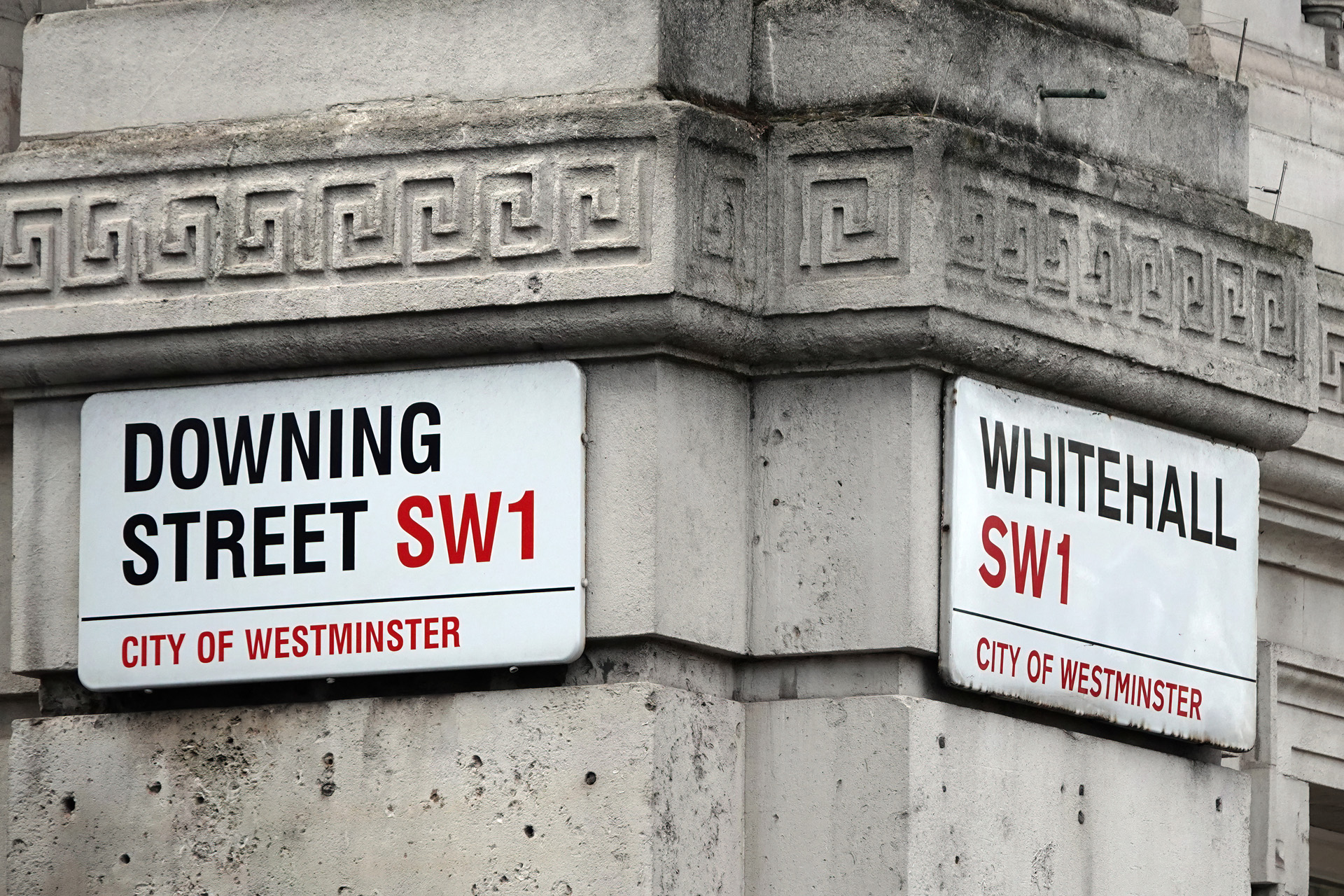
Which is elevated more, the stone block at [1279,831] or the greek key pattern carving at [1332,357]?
the greek key pattern carving at [1332,357]

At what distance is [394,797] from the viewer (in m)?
8.16

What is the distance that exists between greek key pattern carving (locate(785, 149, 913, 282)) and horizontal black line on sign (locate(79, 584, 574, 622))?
110cm

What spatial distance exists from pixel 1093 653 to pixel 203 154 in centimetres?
279

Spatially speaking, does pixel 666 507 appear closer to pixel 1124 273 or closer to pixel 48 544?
pixel 1124 273

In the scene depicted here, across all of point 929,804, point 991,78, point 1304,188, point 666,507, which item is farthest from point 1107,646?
point 1304,188

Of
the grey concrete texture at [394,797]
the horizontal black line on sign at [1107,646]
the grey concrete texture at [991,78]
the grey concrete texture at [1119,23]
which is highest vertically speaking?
the grey concrete texture at [1119,23]

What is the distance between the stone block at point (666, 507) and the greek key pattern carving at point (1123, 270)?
2.50ft

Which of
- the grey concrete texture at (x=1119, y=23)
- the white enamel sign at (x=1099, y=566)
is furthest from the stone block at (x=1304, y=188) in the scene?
the white enamel sign at (x=1099, y=566)

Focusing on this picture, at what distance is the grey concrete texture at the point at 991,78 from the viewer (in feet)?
27.4

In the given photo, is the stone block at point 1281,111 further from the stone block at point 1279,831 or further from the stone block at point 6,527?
the stone block at point 6,527

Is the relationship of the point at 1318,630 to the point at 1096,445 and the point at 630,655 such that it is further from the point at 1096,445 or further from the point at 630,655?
the point at 630,655

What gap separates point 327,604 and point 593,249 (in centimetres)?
118

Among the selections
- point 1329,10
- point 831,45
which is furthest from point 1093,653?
point 1329,10

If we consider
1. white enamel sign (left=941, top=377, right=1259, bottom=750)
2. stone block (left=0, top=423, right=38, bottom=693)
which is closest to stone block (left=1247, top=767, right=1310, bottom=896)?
white enamel sign (left=941, top=377, right=1259, bottom=750)
